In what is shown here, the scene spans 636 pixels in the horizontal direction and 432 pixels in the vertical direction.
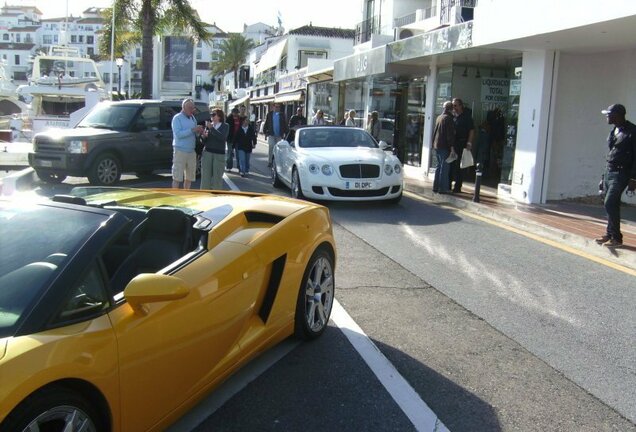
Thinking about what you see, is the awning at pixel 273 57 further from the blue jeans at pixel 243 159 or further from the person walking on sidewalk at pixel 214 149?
the person walking on sidewalk at pixel 214 149

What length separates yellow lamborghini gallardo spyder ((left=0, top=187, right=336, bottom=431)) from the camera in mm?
2326

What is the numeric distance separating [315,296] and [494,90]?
13075 millimetres

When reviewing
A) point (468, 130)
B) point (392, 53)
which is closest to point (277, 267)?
point (468, 130)

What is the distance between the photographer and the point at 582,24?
8891mm

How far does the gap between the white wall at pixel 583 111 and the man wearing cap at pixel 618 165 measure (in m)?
4.09

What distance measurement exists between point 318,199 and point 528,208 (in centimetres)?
Result: 379

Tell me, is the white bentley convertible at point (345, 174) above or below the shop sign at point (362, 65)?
below

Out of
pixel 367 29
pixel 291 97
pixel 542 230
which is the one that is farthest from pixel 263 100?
pixel 542 230

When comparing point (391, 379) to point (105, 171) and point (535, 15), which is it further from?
point (105, 171)

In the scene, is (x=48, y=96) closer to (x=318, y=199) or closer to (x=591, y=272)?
(x=318, y=199)

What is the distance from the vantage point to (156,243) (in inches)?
135

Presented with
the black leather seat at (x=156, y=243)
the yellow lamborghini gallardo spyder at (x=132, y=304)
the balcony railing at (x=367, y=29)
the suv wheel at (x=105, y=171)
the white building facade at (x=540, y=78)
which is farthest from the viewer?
the balcony railing at (x=367, y=29)

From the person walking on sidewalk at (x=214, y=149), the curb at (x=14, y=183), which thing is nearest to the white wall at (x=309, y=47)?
the person walking on sidewalk at (x=214, y=149)

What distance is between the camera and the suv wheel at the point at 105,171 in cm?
1262
